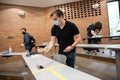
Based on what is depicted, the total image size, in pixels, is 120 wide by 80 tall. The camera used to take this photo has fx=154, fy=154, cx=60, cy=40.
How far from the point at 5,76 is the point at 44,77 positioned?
3432mm

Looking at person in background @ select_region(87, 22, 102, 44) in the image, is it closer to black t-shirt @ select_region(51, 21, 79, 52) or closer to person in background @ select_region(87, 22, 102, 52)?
person in background @ select_region(87, 22, 102, 52)

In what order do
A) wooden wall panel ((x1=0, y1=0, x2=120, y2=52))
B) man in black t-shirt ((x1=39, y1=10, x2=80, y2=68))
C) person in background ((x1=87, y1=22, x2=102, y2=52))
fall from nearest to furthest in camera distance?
1. man in black t-shirt ((x1=39, y1=10, x2=80, y2=68))
2. person in background ((x1=87, y1=22, x2=102, y2=52))
3. wooden wall panel ((x1=0, y1=0, x2=120, y2=52))

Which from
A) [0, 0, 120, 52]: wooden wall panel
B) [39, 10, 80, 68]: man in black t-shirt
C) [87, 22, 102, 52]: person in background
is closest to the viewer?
[39, 10, 80, 68]: man in black t-shirt

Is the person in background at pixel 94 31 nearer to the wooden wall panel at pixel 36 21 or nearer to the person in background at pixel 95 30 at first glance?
the person in background at pixel 95 30

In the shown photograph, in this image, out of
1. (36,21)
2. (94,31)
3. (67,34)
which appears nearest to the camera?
(67,34)

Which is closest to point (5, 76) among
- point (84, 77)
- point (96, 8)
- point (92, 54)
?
point (92, 54)

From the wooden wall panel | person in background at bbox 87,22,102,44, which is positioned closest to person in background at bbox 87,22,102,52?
person in background at bbox 87,22,102,44

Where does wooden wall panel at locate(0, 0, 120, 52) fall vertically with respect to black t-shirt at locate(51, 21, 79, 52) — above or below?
above

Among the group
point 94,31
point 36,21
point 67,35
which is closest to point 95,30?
point 94,31

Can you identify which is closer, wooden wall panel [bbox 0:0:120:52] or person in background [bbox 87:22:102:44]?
person in background [bbox 87:22:102:44]

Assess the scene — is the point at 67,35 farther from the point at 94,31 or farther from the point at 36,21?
the point at 36,21

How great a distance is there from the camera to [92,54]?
5.99 m

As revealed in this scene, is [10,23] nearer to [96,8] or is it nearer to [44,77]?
[96,8]

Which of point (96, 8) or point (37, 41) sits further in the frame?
point (37, 41)
